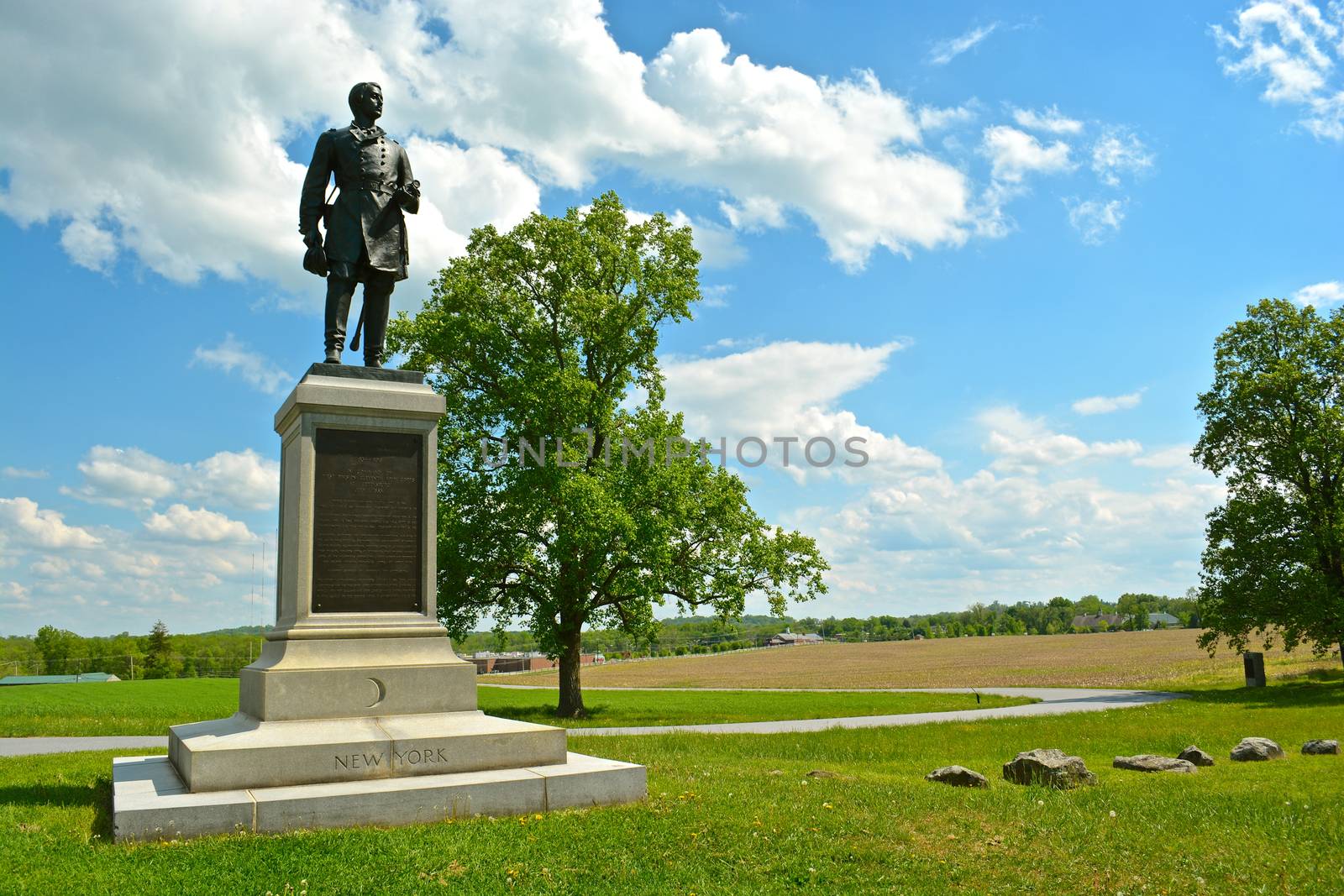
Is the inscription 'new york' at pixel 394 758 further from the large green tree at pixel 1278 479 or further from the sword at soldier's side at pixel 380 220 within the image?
the large green tree at pixel 1278 479

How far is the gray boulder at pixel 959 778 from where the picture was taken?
11797mm

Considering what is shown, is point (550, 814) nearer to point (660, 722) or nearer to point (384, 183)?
point (384, 183)

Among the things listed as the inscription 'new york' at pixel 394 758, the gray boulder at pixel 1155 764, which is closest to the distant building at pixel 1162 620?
the gray boulder at pixel 1155 764

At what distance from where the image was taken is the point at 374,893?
20.9 ft

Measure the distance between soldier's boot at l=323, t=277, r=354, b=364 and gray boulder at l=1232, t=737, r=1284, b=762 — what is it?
1432cm

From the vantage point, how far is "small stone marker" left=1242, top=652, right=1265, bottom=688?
37.0 meters

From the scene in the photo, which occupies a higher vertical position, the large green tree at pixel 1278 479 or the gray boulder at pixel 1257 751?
the large green tree at pixel 1278 479

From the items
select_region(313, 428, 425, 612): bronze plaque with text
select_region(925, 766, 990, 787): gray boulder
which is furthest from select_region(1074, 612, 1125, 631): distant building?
select_region(313, 428, 425, 612): bronze plaque with text

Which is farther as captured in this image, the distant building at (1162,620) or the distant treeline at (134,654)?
the distant building at (1162,620)

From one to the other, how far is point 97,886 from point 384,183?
806 centimetres

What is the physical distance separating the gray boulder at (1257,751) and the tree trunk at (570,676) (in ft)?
57.3

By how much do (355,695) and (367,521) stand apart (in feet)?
6.08

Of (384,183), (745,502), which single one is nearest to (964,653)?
(745,502)

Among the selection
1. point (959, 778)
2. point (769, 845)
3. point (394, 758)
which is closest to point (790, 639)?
point (959, 778)
